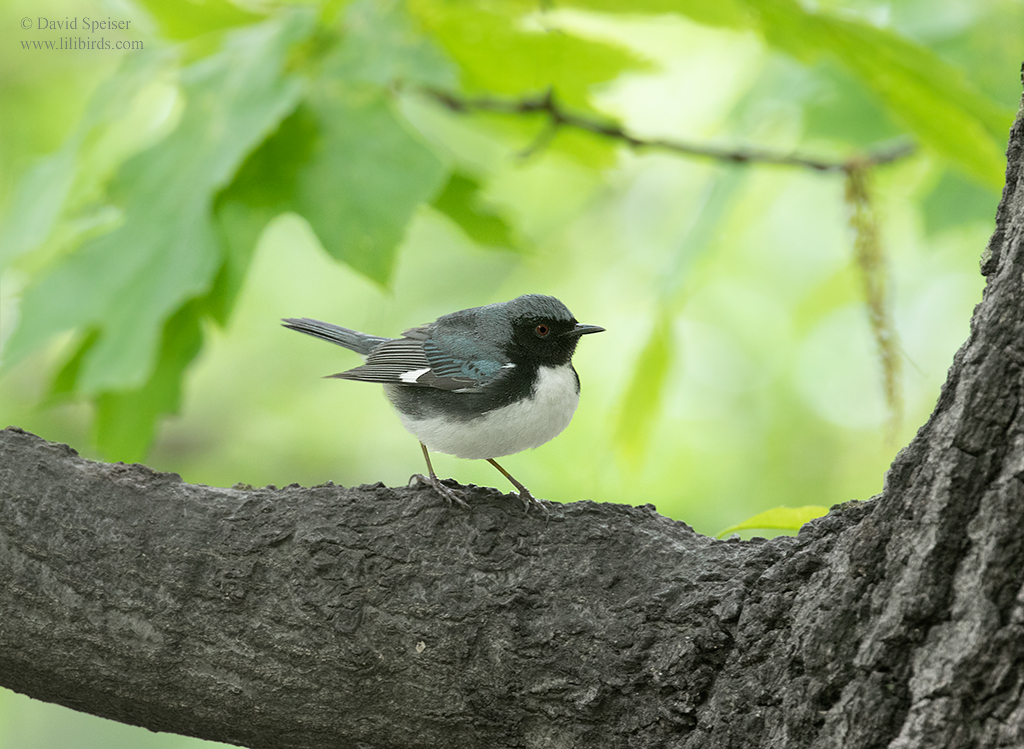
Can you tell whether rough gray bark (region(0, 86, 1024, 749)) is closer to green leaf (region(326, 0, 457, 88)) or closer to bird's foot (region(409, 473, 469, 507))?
bird's foot (region(409, 473, 469, 507))

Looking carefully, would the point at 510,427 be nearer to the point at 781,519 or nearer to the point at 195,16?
the point at 781,519

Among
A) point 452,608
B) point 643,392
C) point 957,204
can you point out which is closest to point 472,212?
point 643,392

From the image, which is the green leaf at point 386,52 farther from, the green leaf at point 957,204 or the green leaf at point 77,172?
the green leaf at point 957,204

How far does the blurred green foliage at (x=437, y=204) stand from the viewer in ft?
9.23

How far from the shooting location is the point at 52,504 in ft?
8.25

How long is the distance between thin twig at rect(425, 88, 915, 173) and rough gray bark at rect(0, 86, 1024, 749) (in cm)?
153

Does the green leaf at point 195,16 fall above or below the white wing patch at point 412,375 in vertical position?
above

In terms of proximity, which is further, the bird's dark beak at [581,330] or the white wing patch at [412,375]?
the bird's dark beak at [581,330]

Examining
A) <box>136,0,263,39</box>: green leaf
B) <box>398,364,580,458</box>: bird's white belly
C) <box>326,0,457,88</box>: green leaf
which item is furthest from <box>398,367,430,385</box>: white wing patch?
<box>136,0,263,39</box>: green leaf

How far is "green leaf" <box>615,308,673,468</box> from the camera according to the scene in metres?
3.37

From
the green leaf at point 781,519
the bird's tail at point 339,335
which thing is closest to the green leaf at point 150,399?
the bird's tail at point 339,335

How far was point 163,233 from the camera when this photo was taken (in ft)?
9.45

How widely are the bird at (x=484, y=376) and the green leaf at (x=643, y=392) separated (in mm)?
196

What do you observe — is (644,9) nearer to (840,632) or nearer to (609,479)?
(609,479)
